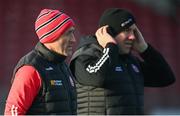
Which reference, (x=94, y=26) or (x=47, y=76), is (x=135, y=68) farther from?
(x=94, y=26)

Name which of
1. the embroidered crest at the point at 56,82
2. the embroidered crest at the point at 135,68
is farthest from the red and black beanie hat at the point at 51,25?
the embroidered crest at the point at 135,68

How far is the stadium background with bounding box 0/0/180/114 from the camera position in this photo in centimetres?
974

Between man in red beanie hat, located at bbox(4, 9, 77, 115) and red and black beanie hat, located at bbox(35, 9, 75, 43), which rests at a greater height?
red and black beanie hat, located at bbox(35, 9, 75, 43)

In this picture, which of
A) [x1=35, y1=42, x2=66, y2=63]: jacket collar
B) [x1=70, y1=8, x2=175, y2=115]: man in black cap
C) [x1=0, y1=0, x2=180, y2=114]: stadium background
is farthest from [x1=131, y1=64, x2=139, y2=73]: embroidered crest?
[x1=0, y1=0, x2=180, y2=114]: stadium background

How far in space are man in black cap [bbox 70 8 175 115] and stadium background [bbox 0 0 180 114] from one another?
4.95m

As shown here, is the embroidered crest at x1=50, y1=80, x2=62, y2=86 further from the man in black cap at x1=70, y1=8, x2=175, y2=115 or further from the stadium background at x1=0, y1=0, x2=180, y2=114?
the stadium background at x1=0, y1=0, x2=180, y2=114

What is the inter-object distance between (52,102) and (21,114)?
0.79ft

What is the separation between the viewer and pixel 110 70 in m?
3.89

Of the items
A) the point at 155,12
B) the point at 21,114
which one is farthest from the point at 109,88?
the point at 155,12

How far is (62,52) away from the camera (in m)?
3.62

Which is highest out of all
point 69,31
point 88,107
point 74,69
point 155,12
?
point 155,12

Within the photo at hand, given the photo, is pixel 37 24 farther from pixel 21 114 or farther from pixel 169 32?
pixel 169 32

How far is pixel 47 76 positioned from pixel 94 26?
6851mm

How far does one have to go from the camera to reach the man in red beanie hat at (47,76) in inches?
130
